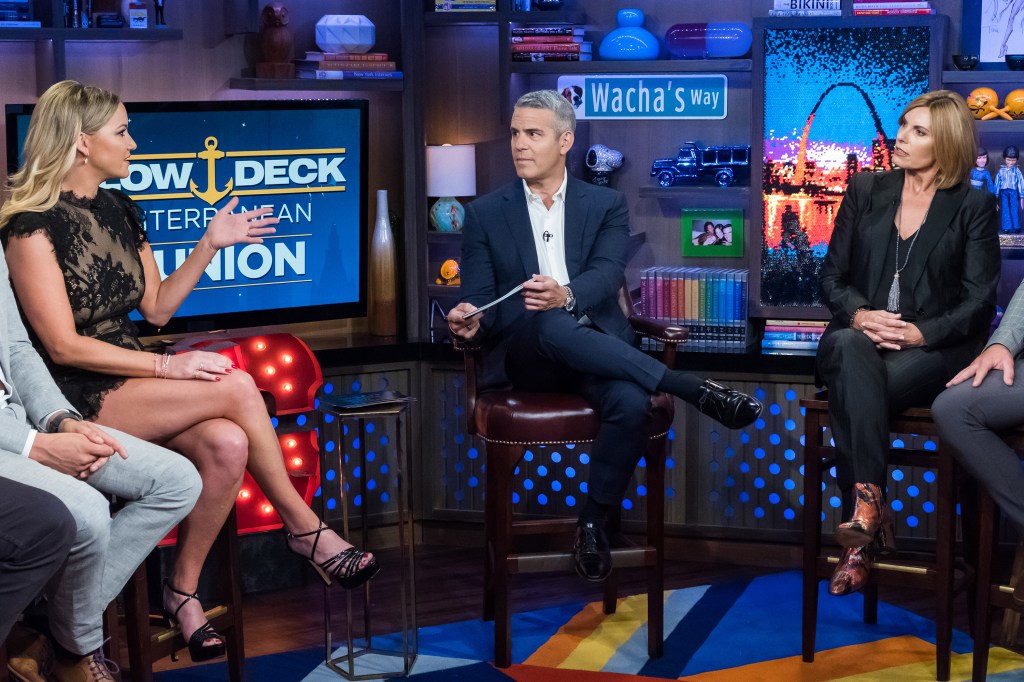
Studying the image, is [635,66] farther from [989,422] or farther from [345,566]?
[345,566]

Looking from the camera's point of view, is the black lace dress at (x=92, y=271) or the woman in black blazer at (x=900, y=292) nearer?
the black lace dress at (x=92, y=271)

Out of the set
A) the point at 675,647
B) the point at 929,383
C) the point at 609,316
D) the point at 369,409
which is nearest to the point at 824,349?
the point at 929,383

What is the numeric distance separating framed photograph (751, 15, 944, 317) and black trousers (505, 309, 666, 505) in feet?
3.87

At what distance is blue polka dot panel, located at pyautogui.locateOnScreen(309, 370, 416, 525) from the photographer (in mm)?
4809

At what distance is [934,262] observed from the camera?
3926 mm

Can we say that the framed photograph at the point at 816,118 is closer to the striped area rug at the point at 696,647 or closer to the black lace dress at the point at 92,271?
the striped area rug at the point at 696,647

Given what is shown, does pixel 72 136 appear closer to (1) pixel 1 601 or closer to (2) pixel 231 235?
(2) pixel 231 235

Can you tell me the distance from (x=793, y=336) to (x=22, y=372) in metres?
2.67

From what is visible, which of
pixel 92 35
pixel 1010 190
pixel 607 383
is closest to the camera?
pixel 607 383

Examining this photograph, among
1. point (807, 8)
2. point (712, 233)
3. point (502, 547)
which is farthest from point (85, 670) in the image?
point (807, 8)

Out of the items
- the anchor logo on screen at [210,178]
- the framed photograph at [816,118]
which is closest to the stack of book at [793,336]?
the framed photograph at [816,118]

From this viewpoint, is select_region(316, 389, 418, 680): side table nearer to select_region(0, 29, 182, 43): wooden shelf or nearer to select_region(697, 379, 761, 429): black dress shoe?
select_region(697, 379, 761, 429): black dress shoe

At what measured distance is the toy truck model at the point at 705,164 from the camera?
487 centimetres

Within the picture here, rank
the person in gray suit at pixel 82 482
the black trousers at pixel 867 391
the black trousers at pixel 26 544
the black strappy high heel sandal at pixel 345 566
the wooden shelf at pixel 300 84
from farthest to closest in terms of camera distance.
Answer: the wooden shelf at pixel 300 84, the black trousers at pixel 867 391, the black strappy high heel sandal at pixel 345 566, the person in gray suit at pixel 82 482, the black trousers at pixel 26 544
